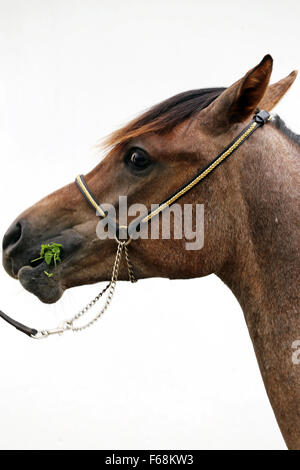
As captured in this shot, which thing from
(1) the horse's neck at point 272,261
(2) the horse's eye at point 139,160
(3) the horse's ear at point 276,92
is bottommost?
(1) the horse's neck at point 272,261

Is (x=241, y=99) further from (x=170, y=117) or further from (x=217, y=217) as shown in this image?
(x=217, y=217)

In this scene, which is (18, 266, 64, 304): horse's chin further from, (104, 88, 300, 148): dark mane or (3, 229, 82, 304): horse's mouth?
(104, 88, 300, 148): dark mane

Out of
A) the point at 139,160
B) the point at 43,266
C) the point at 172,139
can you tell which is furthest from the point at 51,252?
the point at 172,139

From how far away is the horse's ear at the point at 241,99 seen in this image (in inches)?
70.5

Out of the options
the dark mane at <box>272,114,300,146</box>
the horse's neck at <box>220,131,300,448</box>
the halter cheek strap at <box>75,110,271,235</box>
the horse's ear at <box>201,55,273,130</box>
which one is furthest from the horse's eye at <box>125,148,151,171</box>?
the dark mane at <box>272,114,300,146</box>

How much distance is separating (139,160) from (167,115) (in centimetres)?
23

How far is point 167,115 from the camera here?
82.2 inches

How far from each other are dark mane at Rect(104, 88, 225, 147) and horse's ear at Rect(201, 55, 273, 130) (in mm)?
88

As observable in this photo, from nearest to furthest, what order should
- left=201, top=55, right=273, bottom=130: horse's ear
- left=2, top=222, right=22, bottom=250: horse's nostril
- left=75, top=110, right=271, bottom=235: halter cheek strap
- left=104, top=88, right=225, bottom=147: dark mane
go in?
left=201, top=55, right=273, bottom=130: horse's ear
left=75, top=110, right=271, bottom=235: halter cheek strap
left=104, top=88, right=225, bottom=147: dark mane
left=2, top=222, right=22, bottom=250: horse's nostril

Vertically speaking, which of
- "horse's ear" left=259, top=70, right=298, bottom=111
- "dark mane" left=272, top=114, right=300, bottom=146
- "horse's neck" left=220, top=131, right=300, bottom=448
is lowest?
"horse's neck" left=220, top=131, right=300, bottom=448

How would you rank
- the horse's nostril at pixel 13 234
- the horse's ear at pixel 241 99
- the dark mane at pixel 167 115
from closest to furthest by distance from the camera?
1. the horse's ear at pixel 241 99
2. the dark mane at pixel 167 115
3. the horse's nostril at pixel 13 234

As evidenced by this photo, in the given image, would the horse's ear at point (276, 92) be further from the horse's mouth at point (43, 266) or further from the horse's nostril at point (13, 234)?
the horse's nostril at point (13, 234)

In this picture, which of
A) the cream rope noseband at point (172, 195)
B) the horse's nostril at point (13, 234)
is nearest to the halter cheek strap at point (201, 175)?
the cream rope noseband at point (172, 195)

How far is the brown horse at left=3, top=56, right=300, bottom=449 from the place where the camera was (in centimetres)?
189
